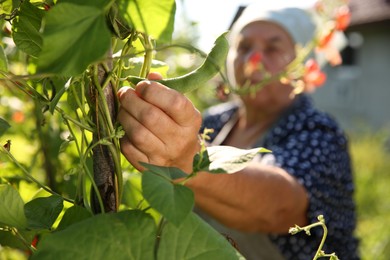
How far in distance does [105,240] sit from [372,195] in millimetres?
5256

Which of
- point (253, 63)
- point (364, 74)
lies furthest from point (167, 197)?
point (364, 74)

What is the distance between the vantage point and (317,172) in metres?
1.80

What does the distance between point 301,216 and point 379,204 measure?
12.9 ft

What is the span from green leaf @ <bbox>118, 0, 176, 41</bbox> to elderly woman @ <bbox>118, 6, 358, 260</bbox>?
19 cm

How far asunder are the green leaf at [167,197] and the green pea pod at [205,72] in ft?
0.63

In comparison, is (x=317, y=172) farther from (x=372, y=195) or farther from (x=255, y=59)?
(x=372, y=195)

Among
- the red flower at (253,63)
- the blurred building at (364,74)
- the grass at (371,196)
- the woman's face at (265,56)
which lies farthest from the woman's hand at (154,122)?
the blurred building at (364,74)

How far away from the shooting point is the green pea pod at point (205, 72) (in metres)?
0.69

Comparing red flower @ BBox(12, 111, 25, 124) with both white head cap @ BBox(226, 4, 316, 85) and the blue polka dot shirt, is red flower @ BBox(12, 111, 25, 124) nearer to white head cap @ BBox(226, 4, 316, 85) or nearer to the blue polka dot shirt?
the blue polka dot shirt

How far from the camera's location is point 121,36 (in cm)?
62

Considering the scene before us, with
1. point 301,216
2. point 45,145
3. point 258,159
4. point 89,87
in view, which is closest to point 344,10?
point 258,159

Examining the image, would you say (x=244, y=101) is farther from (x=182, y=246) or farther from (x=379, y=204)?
(x=379, y=204)

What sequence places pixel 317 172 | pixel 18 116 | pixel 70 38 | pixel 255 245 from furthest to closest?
pixel 255 245 < pixel 317 172 < pixel 18 116 < pixel 70 38

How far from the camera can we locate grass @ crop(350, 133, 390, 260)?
3.65 meters
